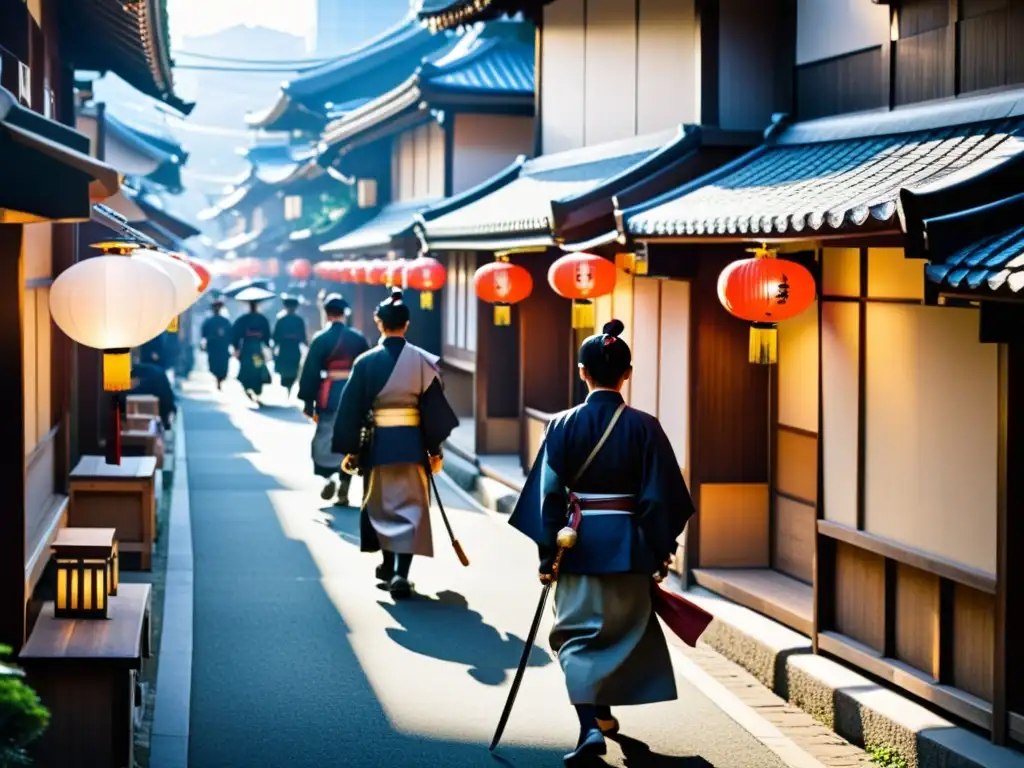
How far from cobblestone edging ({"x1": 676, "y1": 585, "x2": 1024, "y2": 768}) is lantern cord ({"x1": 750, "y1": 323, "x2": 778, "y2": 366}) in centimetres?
191

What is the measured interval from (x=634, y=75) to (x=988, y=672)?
29.3ft

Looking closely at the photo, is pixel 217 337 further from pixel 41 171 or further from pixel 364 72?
pixel 41 171

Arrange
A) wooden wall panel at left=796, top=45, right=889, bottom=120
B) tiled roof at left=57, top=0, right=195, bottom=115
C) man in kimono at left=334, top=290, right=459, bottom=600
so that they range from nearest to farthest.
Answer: wooden wall panel at left=796, top=45, right=889, bottom=120 → man in kimono at left=334, top=290, right=459, bottom=600 → tiled roof at left=57, top=0, right=195, bottom=115

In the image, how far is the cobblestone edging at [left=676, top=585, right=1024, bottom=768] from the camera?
24.5ft

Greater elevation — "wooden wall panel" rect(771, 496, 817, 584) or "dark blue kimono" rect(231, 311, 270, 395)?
"dark blue kimono" rect(231, 311, 270, 395)

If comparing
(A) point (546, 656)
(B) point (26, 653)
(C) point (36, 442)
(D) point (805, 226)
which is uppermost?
(D) point (805, 226)

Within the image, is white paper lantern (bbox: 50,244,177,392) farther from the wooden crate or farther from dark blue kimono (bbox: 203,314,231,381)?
dark blue kimono (bbox: 203,314,231,381)

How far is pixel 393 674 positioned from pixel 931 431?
12.5ft

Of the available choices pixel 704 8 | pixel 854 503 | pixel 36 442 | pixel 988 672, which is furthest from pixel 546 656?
pixel 704 8

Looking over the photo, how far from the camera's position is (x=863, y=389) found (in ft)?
31.1

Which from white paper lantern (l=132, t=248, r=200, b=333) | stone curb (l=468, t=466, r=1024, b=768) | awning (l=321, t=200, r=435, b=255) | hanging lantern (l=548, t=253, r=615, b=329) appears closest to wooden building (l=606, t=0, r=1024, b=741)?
stone curb (l=468, t=466, r=1024, b=768)

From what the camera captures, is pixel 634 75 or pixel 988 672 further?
Answer: pixel 634 75

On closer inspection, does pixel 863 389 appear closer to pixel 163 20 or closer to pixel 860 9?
pixel 860 9

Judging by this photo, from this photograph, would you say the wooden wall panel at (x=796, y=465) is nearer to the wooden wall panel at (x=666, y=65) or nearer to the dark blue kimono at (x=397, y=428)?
the dark blue kimono at (x=397, y=428)
